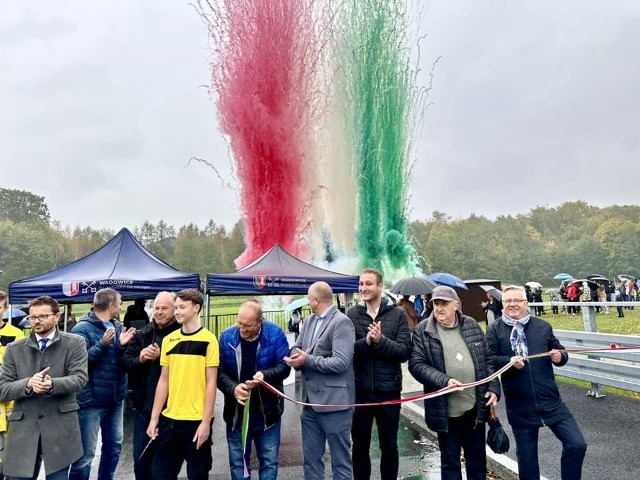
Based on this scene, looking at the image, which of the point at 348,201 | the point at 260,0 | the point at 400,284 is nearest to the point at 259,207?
the point at 348,201

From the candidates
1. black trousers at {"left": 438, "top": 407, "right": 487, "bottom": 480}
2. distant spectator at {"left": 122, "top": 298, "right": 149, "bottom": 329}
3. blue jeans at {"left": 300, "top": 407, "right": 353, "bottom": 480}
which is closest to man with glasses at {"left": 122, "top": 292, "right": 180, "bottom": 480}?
blue jeans at {"left": 300, "top": 407, "right": 353, "bottom": 480}

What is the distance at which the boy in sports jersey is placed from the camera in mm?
3467

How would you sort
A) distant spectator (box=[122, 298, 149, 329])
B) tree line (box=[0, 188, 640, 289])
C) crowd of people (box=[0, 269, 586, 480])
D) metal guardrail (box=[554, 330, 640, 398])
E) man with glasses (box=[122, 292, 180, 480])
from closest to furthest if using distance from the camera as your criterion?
crowd of people (box=[0, 269, 586, 480]) < man with glasses (box=[122, 292, 180, 480]) < metal guardrail (box=[554, 330, 640, 398]) < distant spectator (box=[122, 298, 149, 329]) < tree line (box=[0, 188, 640, 289])

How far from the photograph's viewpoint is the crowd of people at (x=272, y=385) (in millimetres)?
3418

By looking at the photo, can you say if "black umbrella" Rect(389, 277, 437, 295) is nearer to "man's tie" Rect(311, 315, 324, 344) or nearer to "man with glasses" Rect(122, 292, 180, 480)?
"man's tie" Rect(311, 315, 324, 344)

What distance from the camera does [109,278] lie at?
7.03 metres

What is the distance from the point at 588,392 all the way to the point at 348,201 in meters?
24.6

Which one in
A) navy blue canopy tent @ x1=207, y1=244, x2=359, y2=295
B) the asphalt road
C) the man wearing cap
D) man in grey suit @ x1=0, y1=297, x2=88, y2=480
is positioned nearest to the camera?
man in grey suit @ x1=0, y1=297, x2=88, y2=480

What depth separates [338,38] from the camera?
29953 mm

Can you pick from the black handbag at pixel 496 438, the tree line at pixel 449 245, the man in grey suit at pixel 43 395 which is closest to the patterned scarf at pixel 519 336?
the black handbag at pixel 496 438

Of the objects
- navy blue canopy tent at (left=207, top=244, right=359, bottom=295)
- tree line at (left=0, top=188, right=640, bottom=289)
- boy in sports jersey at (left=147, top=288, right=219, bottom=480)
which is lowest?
boy in sports jersey at (left=147, top=288, right=219, bottom=480)

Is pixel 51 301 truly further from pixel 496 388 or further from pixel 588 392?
pixel 588 392

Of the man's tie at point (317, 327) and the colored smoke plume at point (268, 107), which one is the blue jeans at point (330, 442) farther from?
the colored smoke plume at point (268, 107)

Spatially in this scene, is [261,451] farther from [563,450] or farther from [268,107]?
[268,107]
